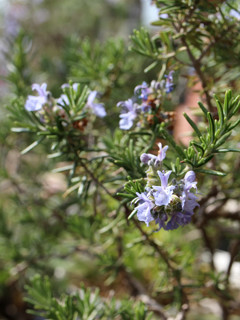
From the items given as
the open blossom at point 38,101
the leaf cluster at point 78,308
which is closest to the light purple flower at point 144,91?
the open blossom at point 38,101

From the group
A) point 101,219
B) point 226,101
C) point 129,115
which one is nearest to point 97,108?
point 129,115

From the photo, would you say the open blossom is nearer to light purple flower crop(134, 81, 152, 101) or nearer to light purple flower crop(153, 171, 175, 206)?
light purple flower crop(134, 81, 152, 101)

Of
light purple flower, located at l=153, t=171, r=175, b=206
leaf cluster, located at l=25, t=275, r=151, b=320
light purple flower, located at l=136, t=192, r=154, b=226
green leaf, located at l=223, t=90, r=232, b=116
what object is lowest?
leaf cluster, located at l=25, t=275, r=151, b=320

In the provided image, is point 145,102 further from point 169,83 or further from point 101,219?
point 101,219

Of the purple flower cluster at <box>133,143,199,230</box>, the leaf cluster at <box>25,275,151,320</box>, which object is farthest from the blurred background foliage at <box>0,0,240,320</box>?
the purple flower cluster at <box>133,143,199,230</box>

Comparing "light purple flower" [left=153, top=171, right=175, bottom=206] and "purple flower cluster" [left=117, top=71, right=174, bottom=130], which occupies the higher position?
"purple flower cluster" [left=117, top=71, right=174, bottom=130]

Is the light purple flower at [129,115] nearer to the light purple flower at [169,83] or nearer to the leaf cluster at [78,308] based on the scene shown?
the light purple flower at [169,83]

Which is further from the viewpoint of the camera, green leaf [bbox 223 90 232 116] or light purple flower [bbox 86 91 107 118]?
light purple flower [bbox 86 91 107 118]
